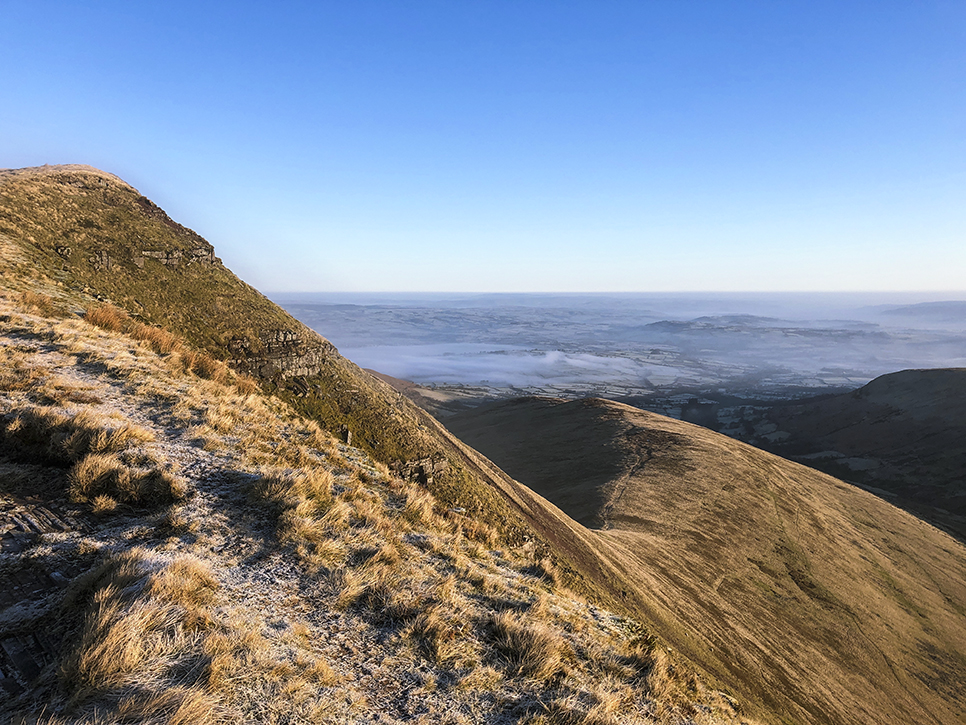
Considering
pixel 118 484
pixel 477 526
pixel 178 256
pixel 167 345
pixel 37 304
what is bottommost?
pixel 477 526

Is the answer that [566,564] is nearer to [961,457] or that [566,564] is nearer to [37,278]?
[37,278]

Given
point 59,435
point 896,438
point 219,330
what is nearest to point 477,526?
point 59,435

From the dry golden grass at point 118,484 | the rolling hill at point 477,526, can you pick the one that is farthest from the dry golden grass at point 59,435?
the rolling hill at point 477,526

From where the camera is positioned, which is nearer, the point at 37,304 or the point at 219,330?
the point at 37,304

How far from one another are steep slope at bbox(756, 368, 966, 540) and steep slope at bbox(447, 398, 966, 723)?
56.4 ft

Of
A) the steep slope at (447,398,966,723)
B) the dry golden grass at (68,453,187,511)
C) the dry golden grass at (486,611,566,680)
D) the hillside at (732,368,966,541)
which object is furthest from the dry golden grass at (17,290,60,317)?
the hillside at (732,368,966,541)

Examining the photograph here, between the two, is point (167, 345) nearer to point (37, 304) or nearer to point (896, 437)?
point (37, 304)

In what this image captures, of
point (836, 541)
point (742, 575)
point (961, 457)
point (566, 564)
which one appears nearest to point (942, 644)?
point (836, 541)

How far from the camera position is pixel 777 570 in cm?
2317

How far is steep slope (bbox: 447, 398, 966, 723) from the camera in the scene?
15.5m

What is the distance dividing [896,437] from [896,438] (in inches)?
14.6

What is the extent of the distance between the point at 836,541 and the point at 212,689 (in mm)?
37130

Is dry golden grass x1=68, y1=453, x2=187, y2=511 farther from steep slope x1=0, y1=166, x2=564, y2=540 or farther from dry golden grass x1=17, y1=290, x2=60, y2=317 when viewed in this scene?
dry golden grass x1=17, y1=290, x2=60, y2=317

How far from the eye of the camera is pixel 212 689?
3.48 m
